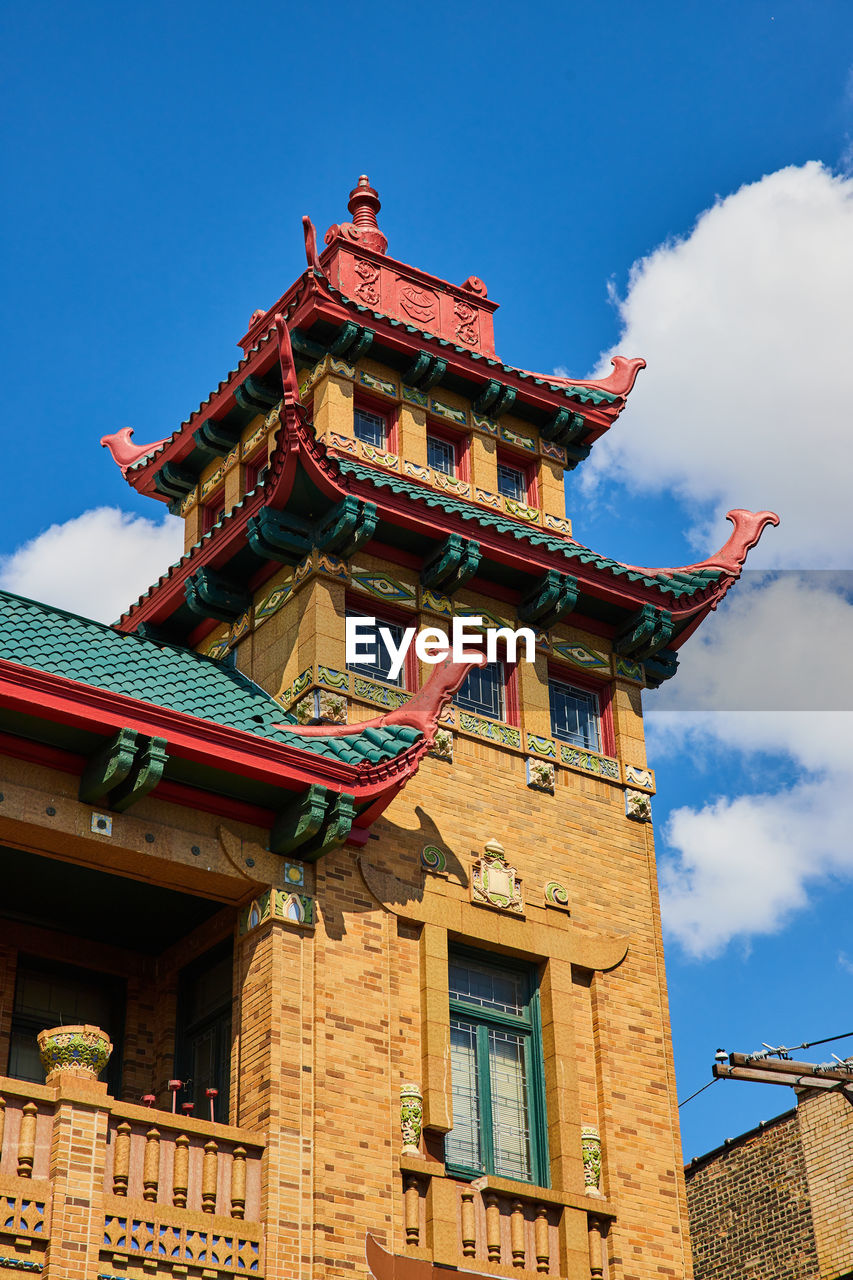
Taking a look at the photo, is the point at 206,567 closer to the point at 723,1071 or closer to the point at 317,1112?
the point at 317,1112

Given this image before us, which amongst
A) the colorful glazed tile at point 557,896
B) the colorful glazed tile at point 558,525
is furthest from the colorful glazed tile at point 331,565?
the colorful glazed tile at point 558,525

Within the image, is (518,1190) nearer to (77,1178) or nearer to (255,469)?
(77,1178)

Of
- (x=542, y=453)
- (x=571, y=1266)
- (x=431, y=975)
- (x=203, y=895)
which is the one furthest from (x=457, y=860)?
(x=542, y=453)

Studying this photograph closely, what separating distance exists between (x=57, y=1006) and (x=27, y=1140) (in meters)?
4.48

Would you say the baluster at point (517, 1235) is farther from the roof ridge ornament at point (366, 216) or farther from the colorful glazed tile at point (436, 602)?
the roof ridge ornament at point (366, 216)

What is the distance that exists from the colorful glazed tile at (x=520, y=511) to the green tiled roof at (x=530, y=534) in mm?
143

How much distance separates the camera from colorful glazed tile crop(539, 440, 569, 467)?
27.1 m

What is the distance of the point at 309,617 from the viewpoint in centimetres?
2189

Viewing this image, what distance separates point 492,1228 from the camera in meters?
18.8

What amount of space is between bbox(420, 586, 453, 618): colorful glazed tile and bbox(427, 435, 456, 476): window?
3.09 metres

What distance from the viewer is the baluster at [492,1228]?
18.7 meters

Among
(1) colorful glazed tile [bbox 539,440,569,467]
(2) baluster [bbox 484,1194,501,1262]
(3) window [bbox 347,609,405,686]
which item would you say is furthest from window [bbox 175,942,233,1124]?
(1) colorful glazed tile [bbox 539,440,569,467]

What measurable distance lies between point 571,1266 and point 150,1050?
5126mm

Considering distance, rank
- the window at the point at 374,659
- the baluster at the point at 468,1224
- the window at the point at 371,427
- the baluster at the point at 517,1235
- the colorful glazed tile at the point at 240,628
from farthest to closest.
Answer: the window at the point at 371,427
the colorful glazed tile at the point at 240,628
the window at the point at 374,659
the baluster at the point at 517,1235
the baluster at the point at 468,1224
